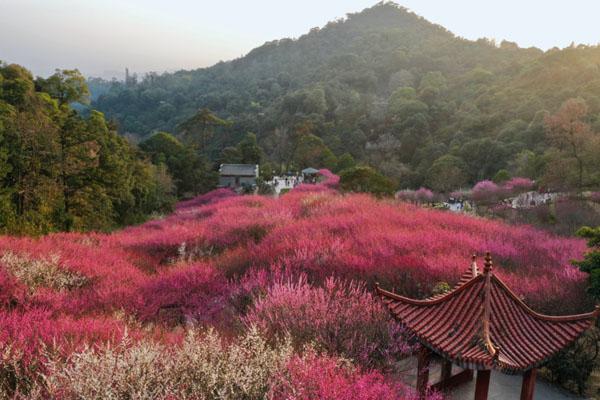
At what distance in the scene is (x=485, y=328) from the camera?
4770 millimetres

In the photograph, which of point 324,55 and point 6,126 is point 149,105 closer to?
point 324,55

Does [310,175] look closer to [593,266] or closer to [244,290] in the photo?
[244,290]

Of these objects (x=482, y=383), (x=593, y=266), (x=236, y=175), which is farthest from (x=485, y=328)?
(x=236, y=175)

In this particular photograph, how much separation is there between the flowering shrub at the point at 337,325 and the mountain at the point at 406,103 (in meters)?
25.1

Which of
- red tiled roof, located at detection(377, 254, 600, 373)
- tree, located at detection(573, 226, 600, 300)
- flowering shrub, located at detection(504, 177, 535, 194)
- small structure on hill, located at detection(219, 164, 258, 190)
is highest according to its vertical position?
red tiled roof, located at detection(377, 254, 600, 373)

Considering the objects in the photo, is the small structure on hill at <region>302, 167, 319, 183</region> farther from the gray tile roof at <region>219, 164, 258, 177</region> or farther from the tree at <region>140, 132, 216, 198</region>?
the tree at <region>140, 132, 216, 198</region>

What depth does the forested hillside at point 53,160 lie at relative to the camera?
17625 mm

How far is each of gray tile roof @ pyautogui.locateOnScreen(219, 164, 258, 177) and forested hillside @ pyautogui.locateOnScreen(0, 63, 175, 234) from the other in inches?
676

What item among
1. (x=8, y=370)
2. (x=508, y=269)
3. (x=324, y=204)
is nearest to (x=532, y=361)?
(x=8, y=370)

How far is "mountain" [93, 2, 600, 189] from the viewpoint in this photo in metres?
40.8

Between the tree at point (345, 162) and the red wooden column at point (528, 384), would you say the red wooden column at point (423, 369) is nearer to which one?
the red wooden column at point (528, 384)

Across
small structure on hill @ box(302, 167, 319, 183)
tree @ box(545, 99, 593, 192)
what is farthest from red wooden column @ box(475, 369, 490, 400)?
small structure on hill @ box(302, 167, 319, 183)

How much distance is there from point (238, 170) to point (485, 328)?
40.6m

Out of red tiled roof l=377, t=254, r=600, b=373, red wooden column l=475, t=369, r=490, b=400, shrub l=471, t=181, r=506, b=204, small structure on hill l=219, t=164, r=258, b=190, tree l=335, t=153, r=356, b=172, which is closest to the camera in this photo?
red tiled roof l=377, t=254, r=600, b=373
